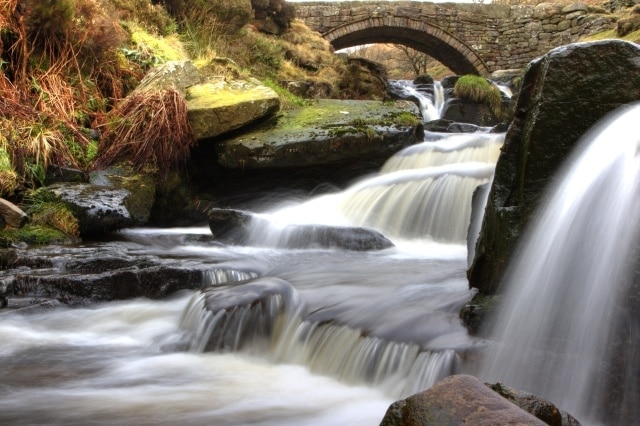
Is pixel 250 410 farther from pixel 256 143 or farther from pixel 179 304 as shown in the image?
pixel 256 143

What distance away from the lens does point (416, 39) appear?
2014cm

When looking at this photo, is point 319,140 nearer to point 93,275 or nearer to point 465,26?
point 93,275

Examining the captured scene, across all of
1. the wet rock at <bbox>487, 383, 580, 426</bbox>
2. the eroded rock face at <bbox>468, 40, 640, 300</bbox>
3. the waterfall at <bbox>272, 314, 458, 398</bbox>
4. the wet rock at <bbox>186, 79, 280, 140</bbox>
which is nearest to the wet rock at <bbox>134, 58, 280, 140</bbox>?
the wet rock at <bbox>186, 79, 280, 140</bbox>

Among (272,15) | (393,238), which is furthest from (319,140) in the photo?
(272,15)

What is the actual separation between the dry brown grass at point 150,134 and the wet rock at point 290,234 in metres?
1.35

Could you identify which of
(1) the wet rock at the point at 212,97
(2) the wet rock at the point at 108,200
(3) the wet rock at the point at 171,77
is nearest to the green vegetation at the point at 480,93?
(1) the wet rock at the point at 212,97

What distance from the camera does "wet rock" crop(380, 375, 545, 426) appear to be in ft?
5.44

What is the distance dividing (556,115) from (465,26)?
17.5m

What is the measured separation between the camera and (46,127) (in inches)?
280

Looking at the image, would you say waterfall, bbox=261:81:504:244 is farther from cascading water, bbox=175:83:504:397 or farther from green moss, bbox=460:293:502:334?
green moss, bbox=460:293:502:334

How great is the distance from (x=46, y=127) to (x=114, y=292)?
3358 millimetres

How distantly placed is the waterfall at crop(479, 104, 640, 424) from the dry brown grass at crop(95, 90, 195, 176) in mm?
5170

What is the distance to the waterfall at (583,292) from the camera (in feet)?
8.00

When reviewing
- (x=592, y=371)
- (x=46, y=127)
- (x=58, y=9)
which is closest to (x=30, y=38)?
(x=58, y=9)
